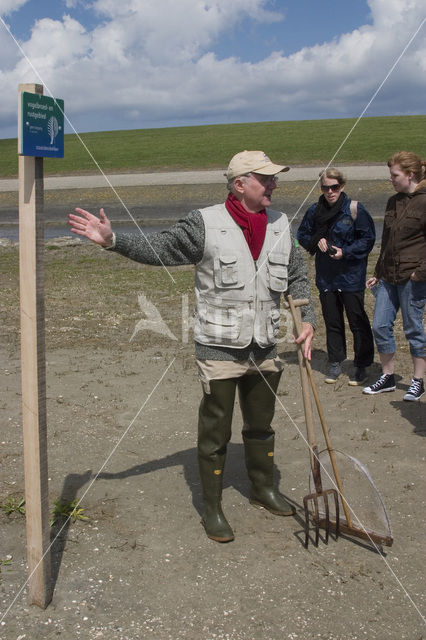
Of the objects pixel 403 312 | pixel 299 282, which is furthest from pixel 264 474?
pixel 403 312

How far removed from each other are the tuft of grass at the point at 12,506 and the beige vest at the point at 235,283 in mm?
1598

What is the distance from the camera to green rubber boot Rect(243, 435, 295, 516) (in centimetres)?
453

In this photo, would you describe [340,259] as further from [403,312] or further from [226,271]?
[226,271]

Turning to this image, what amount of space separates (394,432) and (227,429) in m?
2.17

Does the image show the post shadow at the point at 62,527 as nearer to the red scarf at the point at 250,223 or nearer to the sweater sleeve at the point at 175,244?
the sweater sleeve at the point at 175,244

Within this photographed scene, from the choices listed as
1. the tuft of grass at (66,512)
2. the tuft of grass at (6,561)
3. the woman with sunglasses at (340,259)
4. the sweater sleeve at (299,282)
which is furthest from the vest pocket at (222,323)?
the woman with sunglasses at (340,259)

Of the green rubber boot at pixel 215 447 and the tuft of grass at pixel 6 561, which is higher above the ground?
the green rubber boot at pixel 215 447

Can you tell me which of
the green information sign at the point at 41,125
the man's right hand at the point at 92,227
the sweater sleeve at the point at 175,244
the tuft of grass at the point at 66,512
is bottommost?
the tuft of grass at the point at 66,512

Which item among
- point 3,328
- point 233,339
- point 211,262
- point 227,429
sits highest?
point 211,262

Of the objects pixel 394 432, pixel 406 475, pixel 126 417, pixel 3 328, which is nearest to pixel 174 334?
pixel 3 328

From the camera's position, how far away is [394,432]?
5.90 meters

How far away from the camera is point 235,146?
151 feet

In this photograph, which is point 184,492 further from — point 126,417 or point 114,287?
point 114,287

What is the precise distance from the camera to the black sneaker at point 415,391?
21.2 ft
